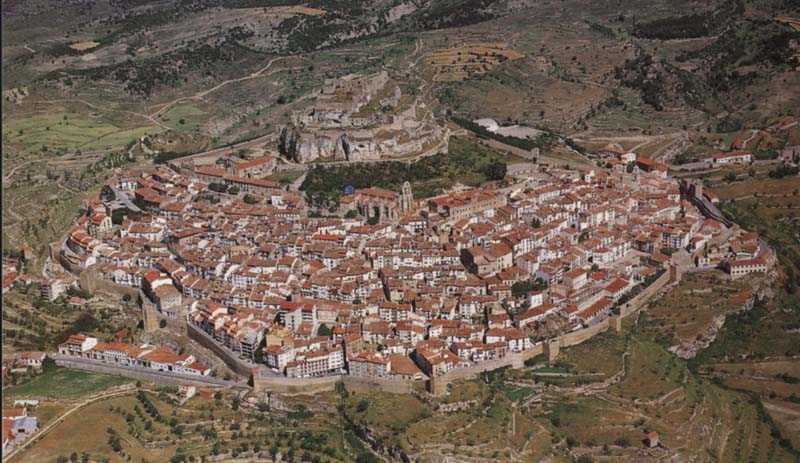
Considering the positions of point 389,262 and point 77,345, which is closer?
point 77,345

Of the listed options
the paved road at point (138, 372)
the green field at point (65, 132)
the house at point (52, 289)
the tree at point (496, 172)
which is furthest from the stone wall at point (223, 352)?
the green field at point (65, 132)

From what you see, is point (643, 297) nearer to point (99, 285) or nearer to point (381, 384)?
point (381, 384)

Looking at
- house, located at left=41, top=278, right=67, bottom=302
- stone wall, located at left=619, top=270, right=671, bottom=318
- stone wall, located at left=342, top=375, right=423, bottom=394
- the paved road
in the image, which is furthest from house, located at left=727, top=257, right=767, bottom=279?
house, located at left=41, top=278, right=67, bottom=302

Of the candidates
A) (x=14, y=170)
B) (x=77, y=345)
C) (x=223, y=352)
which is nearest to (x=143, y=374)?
(x=223, y=352)

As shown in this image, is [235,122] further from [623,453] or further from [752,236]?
[623,453]

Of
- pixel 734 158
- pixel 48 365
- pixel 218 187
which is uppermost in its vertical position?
pixel 218 187

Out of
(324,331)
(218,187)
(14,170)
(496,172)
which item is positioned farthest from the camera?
(14,170)

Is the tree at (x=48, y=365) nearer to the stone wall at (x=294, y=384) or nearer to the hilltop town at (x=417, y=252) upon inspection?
the hilltop town at (x=417, y=252)

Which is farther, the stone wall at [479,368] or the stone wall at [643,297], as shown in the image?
the stone wall at [643,297]

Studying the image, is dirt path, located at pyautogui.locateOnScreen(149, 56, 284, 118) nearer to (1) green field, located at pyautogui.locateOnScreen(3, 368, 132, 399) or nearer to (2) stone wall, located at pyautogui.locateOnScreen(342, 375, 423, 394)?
(1) green field, located at pyautogui.locateOnScreen(3, 368, 132, 399)
